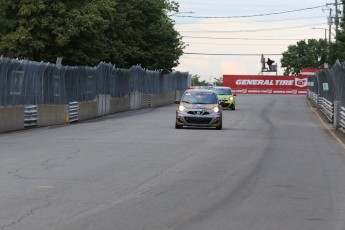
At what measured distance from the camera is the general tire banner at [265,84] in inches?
4227

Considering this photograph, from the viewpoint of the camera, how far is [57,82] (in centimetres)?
3494

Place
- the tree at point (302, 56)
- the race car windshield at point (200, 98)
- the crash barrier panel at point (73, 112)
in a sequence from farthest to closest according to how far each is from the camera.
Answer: the tree at point (302, 56) < the crash barrier panel at point (73, 112) < the race car windshield at point (200, 98)

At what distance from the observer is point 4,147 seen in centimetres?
2017

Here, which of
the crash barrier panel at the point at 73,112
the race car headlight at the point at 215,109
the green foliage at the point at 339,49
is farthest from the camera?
the green foliage at the point at 339,49

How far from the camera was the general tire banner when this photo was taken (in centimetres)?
10738

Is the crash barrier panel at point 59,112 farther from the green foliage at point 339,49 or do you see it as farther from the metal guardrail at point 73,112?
the green foliage at point 339,49

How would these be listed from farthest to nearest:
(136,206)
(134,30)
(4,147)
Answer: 1. (134,30)
2. (4,147)
3. (136,206)

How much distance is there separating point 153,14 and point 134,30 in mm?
2750

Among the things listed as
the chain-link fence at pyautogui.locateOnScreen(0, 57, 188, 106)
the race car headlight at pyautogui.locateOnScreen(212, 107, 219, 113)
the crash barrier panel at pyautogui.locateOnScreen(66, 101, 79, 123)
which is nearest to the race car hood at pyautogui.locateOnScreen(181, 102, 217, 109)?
the race car headlight at pyautogui.locateOnScreen(212, 107, 219, 113)

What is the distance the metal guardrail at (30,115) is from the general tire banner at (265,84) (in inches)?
3047

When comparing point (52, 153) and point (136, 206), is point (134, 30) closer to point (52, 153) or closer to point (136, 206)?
point (52, 153)

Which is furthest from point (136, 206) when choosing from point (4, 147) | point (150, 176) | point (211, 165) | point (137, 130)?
point (137, 130)

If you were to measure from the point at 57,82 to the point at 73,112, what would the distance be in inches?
79.1

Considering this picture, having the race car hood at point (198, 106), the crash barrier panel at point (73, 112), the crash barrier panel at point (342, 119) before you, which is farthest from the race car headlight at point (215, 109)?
the crash barrier panel at point (73, 112)
